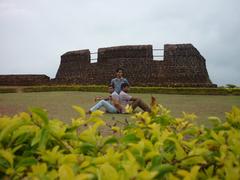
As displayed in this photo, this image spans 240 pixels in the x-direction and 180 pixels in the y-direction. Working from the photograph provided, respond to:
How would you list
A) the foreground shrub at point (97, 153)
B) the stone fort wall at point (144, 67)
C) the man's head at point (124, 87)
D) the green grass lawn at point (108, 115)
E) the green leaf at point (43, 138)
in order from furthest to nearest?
1. the stone fort wall at point (144, 67)
2. the man's head at point (124, 87)
3. the green grass lawn at point (108, 115)
4. the green leaf at point (43, 138)
5. the foreground shrub at point (97, 153)

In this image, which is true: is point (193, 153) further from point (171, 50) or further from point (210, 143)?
point (171, 50)

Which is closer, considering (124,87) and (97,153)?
(97,153)

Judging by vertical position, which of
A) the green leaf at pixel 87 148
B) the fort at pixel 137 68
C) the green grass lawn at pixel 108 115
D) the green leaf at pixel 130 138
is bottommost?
the green grass lawn at pixel 108 115

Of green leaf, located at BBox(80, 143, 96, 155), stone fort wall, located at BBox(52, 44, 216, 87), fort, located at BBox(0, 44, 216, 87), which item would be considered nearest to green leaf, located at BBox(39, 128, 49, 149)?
green leaf, located at BBox(80, 143, 96, 155)

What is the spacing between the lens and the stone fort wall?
20.4m

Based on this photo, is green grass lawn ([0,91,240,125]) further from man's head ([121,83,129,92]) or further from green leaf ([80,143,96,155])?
green leaf ([80,143,96,155])

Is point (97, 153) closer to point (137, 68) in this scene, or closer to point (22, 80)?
point (137, 68)

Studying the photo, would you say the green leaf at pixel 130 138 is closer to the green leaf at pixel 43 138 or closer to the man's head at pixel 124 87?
the green leaf at pixel 43 138

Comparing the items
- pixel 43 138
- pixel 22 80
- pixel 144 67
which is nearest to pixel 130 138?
pixel 43 138

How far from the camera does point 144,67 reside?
21031mm

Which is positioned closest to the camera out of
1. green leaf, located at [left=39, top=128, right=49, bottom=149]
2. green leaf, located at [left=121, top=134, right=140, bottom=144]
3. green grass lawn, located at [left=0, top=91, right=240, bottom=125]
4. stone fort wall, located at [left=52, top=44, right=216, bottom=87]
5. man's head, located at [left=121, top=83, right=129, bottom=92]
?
green leaf, located at [left=39, top=128, right=49, bottom=149]

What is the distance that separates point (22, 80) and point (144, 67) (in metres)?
7.89

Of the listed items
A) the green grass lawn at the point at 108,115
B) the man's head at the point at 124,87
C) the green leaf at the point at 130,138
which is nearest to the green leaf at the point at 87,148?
the green leaf at the point at 130,138

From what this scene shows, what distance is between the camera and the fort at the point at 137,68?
2047cm
